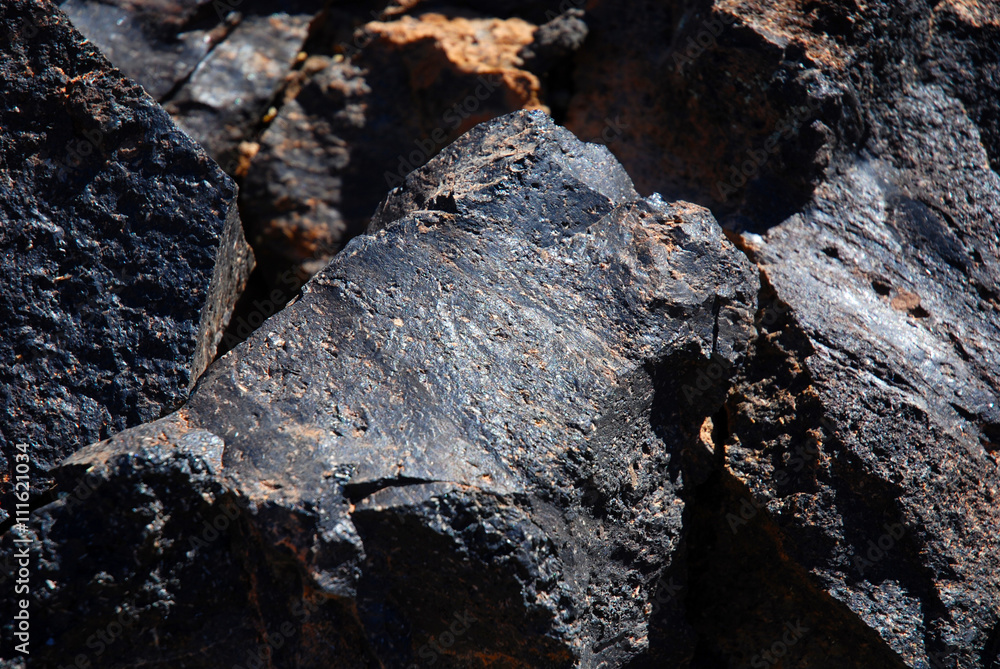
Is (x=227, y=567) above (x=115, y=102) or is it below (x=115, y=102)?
below

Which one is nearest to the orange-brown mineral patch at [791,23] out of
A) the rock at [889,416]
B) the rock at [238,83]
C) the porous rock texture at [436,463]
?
the rock at [889,416]

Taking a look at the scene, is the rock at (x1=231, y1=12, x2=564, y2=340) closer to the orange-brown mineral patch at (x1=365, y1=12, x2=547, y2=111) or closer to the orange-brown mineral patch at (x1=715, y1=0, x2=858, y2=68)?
the orange-brown mineral patch at (x1=365, y1=12, x2=547, y2=111)

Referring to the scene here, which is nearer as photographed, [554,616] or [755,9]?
[554,616]

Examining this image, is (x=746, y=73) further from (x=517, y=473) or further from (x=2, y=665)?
(x=2, y=665)

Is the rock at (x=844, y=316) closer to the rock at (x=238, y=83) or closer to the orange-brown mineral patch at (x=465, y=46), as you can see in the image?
the orange-brown mineral patch at (x=465, y=46)

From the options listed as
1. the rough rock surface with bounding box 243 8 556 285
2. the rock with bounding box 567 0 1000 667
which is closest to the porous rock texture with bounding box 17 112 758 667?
the rock with bounding box 567 0 1000 667

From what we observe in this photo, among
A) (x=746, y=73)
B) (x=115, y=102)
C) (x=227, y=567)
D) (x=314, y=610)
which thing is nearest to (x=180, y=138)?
(x=115, y=102)

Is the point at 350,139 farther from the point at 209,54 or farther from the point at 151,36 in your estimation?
the point at 151,36
